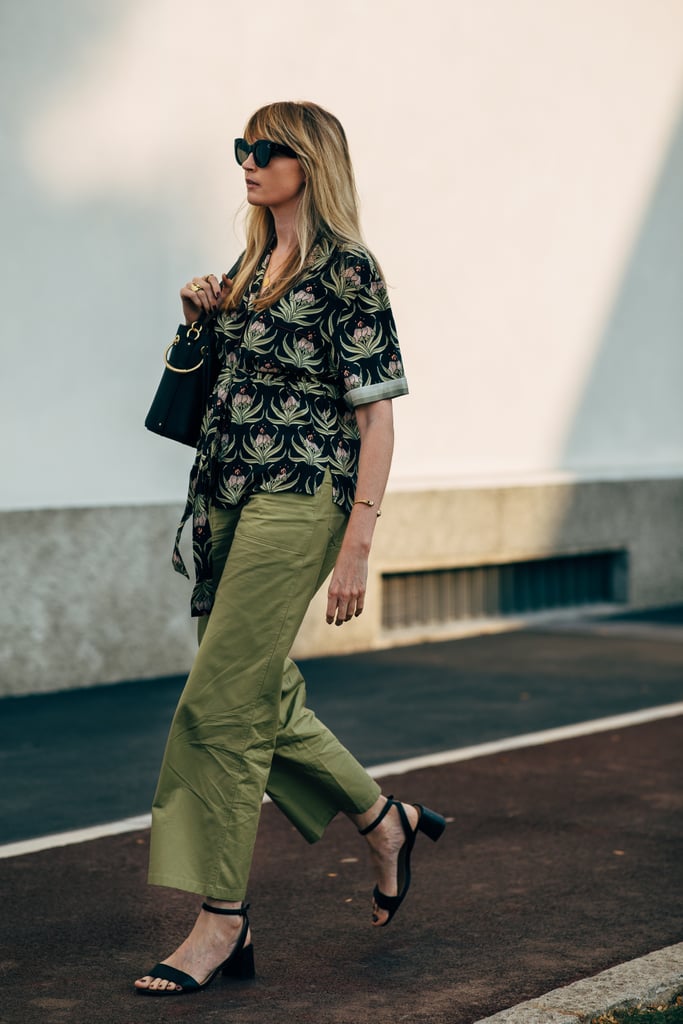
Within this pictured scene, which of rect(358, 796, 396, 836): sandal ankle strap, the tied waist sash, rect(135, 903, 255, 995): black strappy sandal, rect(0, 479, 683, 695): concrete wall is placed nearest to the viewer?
rect(135, 903, 255, 995): black strappy sandal

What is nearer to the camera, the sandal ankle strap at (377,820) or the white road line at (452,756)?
the sandal ankle strap at (377,820)

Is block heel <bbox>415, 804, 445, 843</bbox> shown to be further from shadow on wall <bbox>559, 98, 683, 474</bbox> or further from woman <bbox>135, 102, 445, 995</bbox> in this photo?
shadow on wall <bbox>559, 98, 683, 474</bbox>

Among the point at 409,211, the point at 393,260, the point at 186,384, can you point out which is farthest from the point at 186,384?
the point at 409,211

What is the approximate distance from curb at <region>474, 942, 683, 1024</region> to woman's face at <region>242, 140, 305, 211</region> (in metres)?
1.85

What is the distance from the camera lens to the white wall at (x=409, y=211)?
26.1 feet

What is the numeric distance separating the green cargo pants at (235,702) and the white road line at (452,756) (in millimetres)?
1386

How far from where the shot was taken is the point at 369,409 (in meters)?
3.81

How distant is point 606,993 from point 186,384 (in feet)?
5.36

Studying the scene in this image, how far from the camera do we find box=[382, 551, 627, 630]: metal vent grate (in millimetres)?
9891

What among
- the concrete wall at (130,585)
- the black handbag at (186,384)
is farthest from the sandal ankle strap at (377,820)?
the concrete wall at (130,585)

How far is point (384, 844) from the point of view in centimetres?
414

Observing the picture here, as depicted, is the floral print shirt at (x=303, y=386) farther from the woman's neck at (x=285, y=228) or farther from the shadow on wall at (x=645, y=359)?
the shadow on wall at (x=645, y=359)

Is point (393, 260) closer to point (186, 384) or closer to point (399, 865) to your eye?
point (186, 384)

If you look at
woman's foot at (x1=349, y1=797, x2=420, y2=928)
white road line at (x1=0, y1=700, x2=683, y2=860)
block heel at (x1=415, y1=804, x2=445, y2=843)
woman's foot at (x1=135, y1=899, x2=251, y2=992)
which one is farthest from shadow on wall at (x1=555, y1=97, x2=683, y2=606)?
woman's foot at (x1=135, y1=899, x2=251, y2=992)
